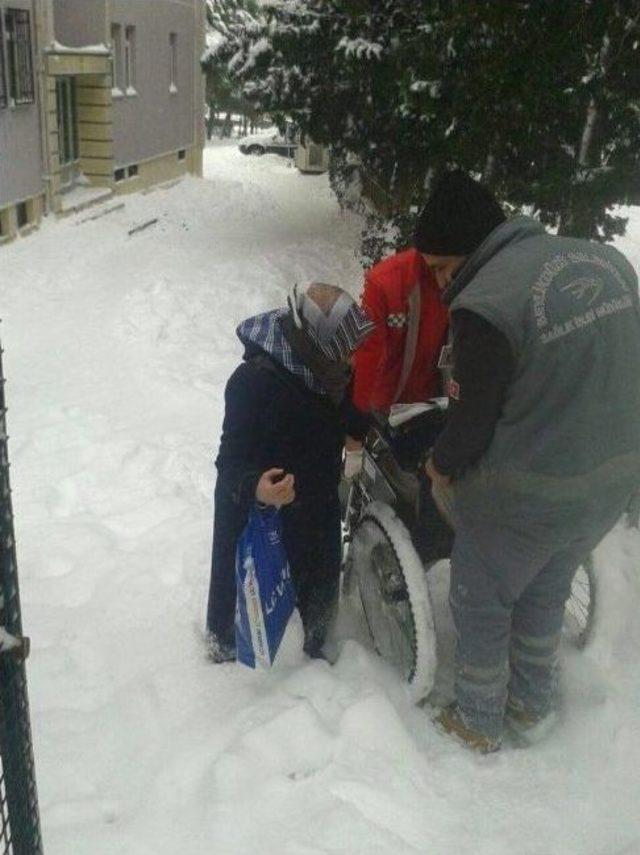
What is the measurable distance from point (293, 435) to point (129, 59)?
16.3 metres

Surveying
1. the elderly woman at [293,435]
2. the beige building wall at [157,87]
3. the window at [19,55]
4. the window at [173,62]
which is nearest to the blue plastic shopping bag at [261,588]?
the elderly woman at [293,435]

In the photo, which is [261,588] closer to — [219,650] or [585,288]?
[219,650]

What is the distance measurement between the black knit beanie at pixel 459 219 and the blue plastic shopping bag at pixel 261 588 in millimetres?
1079

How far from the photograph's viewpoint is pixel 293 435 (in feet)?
9.34

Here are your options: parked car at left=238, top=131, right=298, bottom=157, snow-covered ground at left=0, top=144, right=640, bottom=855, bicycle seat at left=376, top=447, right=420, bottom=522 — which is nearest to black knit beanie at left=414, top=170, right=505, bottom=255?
bicycle seat at left=376, top=447, right=420, bottom=522

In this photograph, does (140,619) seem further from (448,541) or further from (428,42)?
(428,42)

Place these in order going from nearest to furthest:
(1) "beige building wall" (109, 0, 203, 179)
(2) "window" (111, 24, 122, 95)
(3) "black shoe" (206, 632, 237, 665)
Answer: (3) "black shoe" (206, 632, 237, 665)
(2) "window" (111, 24, 122, 95)
(1) "beige building wall" (109, 0, 203, 179)

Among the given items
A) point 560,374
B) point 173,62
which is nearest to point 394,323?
point 560,374

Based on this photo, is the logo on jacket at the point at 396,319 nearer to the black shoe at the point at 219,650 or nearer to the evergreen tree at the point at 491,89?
the black shoe at the point at 219,650

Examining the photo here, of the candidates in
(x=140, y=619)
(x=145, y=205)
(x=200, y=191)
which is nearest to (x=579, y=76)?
(x=140, y=619)

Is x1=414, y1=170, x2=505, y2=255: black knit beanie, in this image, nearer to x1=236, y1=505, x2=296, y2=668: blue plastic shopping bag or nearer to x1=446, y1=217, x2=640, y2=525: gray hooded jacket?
x1=446, y1=217, x2=640, y2=525: gray hooded jacket

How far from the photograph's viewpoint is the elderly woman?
8.84 ft

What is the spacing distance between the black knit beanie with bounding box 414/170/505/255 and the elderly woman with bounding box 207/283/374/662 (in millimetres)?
347

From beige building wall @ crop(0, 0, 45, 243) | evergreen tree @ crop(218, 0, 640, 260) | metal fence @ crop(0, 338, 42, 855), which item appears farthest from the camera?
beige building wall @ crop(0, 0, 45, 243)
